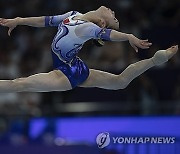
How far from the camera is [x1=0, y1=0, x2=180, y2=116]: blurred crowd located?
9680mm

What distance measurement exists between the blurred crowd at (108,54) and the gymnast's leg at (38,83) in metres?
2.51

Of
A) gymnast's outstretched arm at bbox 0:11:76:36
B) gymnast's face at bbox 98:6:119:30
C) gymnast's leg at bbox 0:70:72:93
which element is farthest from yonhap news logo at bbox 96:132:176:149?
gymnast's outstretched arm at bbox 0:11:76:36

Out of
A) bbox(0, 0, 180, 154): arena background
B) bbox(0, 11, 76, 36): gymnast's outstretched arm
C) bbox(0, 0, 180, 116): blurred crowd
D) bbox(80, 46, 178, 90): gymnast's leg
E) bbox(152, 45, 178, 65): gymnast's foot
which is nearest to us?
bbox(152, 45, 178, 65): gymnast's foot

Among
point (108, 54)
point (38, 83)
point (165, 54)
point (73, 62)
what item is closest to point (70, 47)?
point (73, 62)

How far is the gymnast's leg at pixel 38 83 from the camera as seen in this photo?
6586mm

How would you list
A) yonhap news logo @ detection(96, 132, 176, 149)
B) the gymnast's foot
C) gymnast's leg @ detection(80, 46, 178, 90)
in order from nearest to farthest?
the gymnast's foot
yonhap news logo @ detection(96, 132, 176, 149)
gymnast's leg @ detection(80, 46, 178, 90)

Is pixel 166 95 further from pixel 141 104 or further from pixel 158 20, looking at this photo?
pixel 158 20

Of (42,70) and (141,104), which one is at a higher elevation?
(42,70)

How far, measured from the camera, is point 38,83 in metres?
6.61

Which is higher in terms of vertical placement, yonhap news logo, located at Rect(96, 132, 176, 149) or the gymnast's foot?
the gymnast's foot

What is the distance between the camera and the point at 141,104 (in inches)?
372

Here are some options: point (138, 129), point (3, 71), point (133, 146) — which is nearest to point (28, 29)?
point (3, 71)

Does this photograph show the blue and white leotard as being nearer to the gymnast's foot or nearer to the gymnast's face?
the gymnast's face

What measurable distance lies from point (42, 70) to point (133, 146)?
3926 mm
